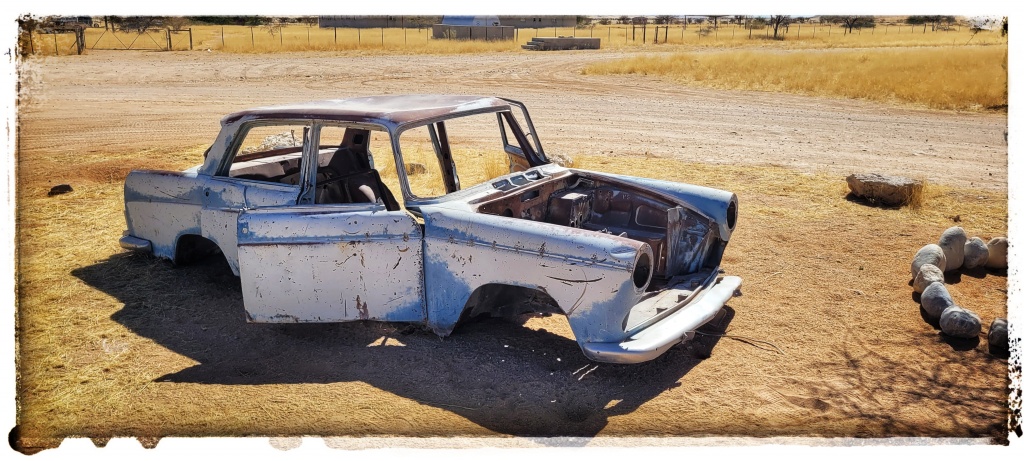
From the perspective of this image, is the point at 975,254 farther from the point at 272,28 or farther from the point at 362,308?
the point at 272,28

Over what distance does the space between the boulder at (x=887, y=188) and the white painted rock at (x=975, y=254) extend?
2044mm

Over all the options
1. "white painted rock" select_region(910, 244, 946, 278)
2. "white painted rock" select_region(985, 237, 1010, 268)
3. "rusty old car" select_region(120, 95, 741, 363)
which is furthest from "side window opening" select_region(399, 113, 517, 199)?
"white painted rock" select_region(985, 237, 1010, 268)

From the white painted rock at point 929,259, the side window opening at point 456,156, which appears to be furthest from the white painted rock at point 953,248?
the side window opening at point 456,156

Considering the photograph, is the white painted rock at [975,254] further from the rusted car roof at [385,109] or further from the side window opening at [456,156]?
the rusted car roof at [385,109]

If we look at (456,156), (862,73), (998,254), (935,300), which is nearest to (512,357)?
(935,300)

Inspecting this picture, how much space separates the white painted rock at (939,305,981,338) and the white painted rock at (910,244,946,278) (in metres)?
0.98

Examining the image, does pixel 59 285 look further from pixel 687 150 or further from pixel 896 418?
pixel 687 150

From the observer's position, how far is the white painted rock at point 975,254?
19.9ft

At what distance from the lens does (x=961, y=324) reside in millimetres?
4688

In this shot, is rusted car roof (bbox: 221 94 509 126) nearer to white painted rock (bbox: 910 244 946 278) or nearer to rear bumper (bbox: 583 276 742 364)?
rear bumper (bbox: 583 276 742 364)

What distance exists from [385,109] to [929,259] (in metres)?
4.08

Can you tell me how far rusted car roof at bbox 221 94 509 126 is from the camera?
462 cm

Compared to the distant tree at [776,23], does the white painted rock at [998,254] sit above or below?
below

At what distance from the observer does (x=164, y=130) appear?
42.8 ft
